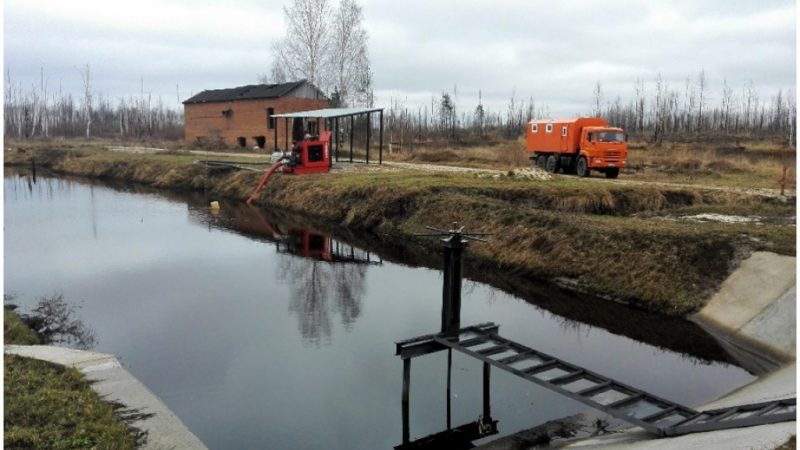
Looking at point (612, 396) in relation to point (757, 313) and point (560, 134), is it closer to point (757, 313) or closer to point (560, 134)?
point (757, 313)

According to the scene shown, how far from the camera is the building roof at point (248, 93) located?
150 ft

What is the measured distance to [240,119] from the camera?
1939 inches

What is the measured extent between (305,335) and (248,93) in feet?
134

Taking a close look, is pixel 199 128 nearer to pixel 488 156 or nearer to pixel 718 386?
pixel 488 156

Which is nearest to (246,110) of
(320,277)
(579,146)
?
(579,146)

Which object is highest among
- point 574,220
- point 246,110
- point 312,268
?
point 246,110

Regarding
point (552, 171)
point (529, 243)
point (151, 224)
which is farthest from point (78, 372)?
point (552, 171)

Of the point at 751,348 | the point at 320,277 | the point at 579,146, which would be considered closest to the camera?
the point at 751,348

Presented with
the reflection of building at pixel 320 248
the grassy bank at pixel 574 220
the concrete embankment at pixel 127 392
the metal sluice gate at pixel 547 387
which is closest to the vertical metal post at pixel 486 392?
the metal sluice gate at pixel 547 387

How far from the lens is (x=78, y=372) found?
8352 millimetres

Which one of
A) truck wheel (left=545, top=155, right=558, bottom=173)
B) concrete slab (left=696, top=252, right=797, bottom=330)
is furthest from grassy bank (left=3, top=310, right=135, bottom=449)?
truck wheel (left=545, top=155, right=558, bottom=173)

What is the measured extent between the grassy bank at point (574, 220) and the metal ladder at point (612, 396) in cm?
518

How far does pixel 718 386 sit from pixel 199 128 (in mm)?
48370

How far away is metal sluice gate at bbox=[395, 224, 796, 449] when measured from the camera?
21.6 ft
